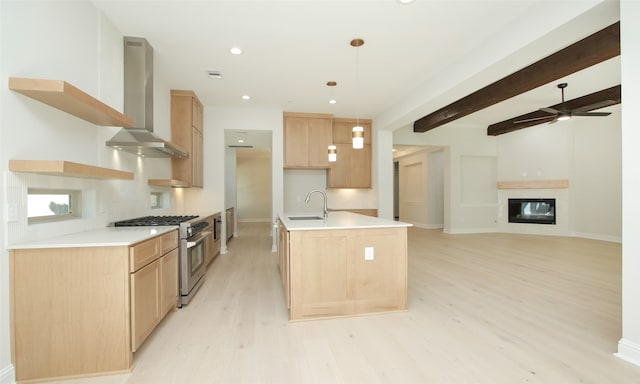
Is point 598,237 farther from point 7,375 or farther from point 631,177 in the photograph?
point 7,375

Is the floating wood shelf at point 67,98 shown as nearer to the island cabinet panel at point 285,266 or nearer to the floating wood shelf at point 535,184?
the island cabinet panel at point 285,266

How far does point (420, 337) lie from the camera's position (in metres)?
2.28

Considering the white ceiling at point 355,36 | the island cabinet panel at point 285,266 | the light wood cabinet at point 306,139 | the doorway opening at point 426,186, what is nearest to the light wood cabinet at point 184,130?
the white ceiling at point 355,36

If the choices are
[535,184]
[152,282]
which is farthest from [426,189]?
[152,282]

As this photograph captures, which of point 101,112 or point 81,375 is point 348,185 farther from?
point 81,375

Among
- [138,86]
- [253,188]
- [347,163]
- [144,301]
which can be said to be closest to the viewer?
[144,301]

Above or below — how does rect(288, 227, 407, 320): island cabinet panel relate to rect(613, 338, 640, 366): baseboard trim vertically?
above

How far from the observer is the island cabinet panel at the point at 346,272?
8.57 feet

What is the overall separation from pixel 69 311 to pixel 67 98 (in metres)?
1.37

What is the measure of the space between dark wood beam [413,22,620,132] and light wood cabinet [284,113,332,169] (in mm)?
2575

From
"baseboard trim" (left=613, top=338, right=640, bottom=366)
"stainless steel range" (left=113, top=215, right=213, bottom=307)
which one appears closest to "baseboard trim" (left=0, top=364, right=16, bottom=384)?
"stainless steel range" (left=113, top=215, right=213, bottom=307)

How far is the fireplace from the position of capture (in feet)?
23.9

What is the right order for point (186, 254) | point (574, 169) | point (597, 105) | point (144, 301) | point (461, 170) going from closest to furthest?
point (144, 301)
point (186, 254)
point (597, 105)
point (574, 169)
point (461, 170)

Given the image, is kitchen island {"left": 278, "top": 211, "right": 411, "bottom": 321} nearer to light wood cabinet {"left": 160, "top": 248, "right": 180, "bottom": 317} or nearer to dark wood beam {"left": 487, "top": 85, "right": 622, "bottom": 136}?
light wood cabinet {"left": 160, "top": 248, "right": 180, "bottom": 317}
